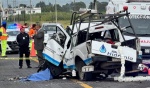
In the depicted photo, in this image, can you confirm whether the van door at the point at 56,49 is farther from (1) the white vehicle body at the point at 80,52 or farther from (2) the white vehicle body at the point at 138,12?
(2) the white vehicle body at the point at 138,12

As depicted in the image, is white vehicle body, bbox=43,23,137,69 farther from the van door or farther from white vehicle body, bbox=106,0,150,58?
white vehicle body, bbox=106,0,150,58

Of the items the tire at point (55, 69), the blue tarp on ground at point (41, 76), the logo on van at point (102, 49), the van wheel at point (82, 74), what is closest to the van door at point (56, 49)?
the tire at point (55, 69)

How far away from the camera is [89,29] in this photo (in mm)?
14992

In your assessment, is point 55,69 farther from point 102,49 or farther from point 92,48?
point 102,49

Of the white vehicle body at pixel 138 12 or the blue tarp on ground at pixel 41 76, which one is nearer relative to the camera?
the blue tarp on ground at pixel 41 76

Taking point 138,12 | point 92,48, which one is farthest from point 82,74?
point 138,12

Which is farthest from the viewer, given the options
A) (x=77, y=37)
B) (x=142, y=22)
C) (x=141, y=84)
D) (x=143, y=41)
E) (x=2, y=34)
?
(x=2, y=34)

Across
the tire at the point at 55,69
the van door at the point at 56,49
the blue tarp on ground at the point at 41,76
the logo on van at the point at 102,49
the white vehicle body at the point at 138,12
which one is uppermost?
the white vehicle body at the point at 138,12

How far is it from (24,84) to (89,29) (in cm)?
256

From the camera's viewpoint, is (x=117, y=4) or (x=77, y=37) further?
(x=117, y=4)

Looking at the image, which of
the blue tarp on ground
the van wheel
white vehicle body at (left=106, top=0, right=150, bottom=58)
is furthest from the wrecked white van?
white vehicle body at (left=106, top=0, right=150, bottom=58)

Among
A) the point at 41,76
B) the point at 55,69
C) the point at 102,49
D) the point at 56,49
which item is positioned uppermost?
the point at 102,49

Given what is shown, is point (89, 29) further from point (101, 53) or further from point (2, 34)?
point (2, 34)

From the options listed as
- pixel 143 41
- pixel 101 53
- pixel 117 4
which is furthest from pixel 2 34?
pixel 101 53
